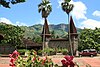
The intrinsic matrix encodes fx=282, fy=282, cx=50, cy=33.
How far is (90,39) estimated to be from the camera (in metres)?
78.6

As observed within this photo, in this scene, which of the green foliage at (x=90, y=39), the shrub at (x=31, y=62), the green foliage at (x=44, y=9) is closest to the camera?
the shrub at (x=31, y=62)

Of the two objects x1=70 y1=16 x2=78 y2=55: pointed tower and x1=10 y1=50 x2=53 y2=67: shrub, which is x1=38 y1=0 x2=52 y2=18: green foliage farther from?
x1=10 y1=50 x2=53 y2=67: shrub

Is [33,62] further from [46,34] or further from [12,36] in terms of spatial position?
[12,36]

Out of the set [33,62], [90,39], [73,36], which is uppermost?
[73,36]

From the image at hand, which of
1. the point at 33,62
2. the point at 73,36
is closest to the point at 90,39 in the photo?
the point at 73,36

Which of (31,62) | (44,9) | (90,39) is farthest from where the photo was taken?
(90,39)

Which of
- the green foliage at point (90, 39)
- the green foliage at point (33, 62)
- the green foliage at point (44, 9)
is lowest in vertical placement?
the green foliage at point (33, 62)

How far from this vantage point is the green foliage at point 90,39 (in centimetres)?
7775

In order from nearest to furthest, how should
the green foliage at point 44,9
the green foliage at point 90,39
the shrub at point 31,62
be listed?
the shrub at point 31,62, the green foliage at point 44,9, the green foliage at point 90,39

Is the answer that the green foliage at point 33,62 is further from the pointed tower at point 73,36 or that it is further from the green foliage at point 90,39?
the green foliage at point 90,39

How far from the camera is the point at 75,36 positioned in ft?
217

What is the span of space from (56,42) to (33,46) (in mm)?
6142

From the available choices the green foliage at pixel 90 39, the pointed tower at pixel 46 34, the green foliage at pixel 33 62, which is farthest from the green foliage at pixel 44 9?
the green foliage at pixel 33 62

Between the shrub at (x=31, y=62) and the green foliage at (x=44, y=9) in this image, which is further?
the green foliage at (x=44, y=9)
